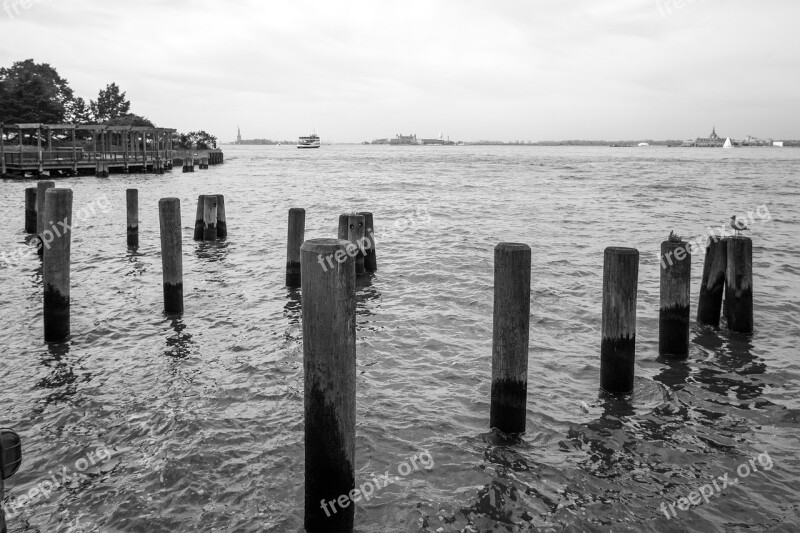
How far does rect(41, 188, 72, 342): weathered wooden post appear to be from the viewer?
392 inches

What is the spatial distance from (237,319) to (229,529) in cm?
692

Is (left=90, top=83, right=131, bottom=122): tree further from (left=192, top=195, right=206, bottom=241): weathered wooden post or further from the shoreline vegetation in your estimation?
(left=192, top=195, right=206, bottom=241): weathered wooden post

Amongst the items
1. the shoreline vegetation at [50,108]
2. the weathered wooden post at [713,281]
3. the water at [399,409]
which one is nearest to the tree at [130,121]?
the shoreline vegetation at [50,108]

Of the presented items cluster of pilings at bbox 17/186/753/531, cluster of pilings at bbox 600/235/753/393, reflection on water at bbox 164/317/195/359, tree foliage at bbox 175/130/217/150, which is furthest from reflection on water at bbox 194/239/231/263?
tree foliage at bbox 175/130/217/150

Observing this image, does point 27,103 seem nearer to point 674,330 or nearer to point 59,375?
point 59,375

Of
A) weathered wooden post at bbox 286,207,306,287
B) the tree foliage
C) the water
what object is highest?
the tree foliage

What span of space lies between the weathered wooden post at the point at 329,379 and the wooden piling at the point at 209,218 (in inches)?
636

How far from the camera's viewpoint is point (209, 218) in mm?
20453

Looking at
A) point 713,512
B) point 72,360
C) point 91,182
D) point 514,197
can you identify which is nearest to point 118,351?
point 72,360

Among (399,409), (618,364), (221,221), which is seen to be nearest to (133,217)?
(221,221)

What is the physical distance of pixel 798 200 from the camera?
37.4 metres

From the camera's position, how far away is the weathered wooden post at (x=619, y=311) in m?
7.86

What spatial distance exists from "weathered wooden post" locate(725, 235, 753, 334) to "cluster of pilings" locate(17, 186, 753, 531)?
0.05 feet

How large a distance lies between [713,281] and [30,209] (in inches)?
753
